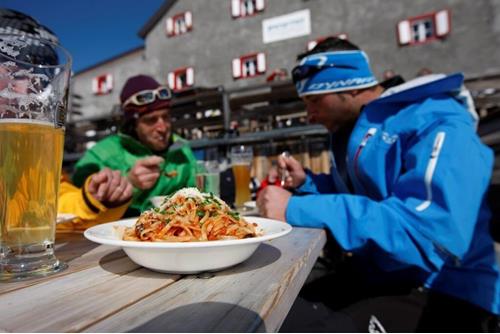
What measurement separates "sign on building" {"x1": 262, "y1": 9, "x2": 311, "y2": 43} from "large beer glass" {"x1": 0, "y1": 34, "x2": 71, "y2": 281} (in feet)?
45.2

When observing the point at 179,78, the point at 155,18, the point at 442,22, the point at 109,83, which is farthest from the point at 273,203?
the point at 109,83

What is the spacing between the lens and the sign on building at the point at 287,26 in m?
13.1

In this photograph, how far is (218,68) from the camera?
49.0 ft

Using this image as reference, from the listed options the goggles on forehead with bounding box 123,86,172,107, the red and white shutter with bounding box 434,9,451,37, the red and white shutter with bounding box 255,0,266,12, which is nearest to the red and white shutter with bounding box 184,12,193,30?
the red and white shutter with bounding box 255,0,266,12

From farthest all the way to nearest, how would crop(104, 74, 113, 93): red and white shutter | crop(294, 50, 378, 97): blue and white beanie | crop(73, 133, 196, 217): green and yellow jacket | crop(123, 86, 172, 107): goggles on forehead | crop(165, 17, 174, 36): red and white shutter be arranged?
1. crop(104, 74, 113, 93): red and white shutter
2. crop(165, 17, 174, 36): red and white shutter
3. crop(123, 86, 172, 107): goggles on forehead
4. crop(73, 133, 196, 217): green and yellow jacket
5. crop(294, 50, 378, 97): blue and white beanie

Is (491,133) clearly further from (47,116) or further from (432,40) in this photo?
(432,40)

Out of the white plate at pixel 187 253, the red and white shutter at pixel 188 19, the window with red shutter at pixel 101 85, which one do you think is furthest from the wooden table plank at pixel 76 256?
the window with red shutter at pixel 101 85

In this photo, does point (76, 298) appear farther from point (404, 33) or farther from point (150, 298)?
point (404, 33)

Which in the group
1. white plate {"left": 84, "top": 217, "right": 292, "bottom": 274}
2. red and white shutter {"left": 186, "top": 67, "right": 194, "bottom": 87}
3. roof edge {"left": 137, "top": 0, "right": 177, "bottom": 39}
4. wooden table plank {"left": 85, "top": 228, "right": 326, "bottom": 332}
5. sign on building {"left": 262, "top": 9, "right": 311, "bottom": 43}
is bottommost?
wooden table plank {"left": 85, "top": 228, "right": 326, "bottom": 332}

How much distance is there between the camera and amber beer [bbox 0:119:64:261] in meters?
0.66

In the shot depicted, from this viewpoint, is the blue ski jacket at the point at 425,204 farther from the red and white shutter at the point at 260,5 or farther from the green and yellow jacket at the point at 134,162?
the red and white shutter at the point at 260,5

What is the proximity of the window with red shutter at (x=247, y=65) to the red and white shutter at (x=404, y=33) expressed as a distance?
5.41 m

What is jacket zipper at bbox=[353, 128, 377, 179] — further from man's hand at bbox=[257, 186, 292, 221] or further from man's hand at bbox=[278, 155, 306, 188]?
man's hand at bbox=[257, 186, 292, 221]

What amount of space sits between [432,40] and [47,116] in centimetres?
1342
